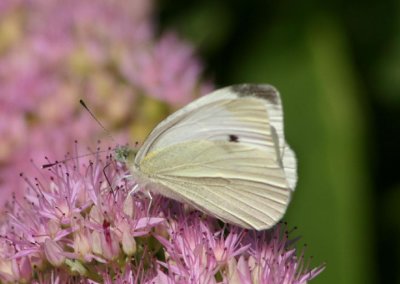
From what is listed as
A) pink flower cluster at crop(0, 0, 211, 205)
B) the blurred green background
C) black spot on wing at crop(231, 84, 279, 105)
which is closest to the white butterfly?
black spot on wing at crop(231, 84, 279, 105)

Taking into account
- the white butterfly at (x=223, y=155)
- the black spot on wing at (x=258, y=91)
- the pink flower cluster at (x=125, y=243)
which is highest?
the black spot on wing at (x=258, y=91)

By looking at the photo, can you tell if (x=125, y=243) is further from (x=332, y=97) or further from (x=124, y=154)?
(x=332, y=97)

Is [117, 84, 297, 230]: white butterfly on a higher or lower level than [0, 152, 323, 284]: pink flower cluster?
higher

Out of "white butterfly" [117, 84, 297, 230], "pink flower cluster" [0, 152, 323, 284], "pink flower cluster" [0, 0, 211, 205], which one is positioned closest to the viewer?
"pink flower cluster" [0, 152, 323, 284]

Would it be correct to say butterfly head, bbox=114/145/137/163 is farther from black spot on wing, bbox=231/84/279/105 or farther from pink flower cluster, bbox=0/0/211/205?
pink flower cluster, bbox=0/0/211/205

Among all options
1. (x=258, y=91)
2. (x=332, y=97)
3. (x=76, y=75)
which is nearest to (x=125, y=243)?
(x=258, y=91)

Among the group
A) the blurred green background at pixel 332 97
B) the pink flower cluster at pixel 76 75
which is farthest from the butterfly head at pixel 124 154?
the blurred green background at pixel 332 97

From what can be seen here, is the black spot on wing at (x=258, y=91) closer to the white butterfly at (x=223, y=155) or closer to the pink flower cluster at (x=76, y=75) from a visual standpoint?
the white butterfly at (x=223, y=155)
